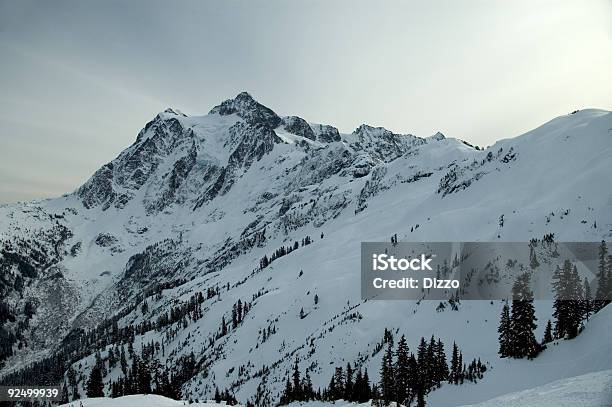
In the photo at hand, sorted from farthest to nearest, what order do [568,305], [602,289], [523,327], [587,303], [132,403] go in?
1. [602,289]
2. [587,303]
3. [523,327]
4. [568,305]
5. [132,403]

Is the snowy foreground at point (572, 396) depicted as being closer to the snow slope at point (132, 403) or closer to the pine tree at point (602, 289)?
the snow slope at point (132, 403)

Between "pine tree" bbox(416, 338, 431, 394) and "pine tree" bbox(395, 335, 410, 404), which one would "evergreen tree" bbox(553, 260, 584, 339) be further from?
"pine tree" bbox(395, 335, 410, 404)

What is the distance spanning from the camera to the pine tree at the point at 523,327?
173 ft

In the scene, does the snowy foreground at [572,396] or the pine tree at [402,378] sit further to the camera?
the pine tree at [402,378]

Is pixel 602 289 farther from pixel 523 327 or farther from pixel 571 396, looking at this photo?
pixel 571 396

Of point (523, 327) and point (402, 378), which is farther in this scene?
point (402, 378)

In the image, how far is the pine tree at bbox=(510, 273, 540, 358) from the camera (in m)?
52.8

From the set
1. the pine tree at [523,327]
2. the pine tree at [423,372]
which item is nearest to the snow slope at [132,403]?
the pine tree at [423,372]

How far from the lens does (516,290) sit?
58.8 meters

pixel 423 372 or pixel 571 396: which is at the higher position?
pixel 571 396

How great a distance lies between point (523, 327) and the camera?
5381 cm

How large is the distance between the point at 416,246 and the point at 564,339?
288ft

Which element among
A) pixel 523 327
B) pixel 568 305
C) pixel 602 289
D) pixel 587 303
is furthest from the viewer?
pixel 602 289

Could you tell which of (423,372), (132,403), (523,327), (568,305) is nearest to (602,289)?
(568,305)
